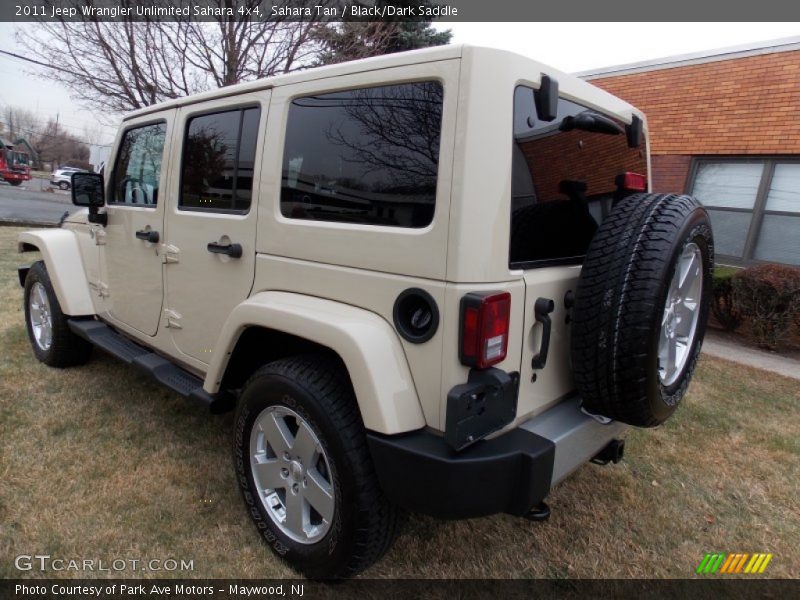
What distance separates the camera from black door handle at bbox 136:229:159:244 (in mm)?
2946

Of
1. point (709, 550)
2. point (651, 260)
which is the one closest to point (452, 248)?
point (651, 260)

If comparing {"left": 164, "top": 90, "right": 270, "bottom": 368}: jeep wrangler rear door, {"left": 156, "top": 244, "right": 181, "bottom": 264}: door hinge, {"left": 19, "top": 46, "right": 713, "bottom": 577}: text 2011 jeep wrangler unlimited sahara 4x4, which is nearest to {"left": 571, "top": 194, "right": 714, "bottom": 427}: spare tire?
{"left": 19, "top": 46, "right": 713, "bottom": 577}: text 2011 jeep wrangler unlimited sahara 4x4

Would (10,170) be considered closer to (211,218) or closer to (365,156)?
(211,218)

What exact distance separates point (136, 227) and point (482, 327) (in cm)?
250

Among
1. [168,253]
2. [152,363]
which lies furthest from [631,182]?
[152,363]

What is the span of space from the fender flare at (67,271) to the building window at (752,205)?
835 cm

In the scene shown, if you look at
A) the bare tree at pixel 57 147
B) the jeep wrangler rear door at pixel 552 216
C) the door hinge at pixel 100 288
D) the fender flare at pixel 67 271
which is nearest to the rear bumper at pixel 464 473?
the jeep wrangler rear door at pixel 552 216

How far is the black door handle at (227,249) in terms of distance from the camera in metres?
2.40

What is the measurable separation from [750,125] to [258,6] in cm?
787

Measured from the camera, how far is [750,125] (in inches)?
288

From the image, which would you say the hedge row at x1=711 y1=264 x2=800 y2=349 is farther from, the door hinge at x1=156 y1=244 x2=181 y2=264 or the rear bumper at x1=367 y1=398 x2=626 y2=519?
the door hinge at x1=156 y1=244 x2=181 y2=264

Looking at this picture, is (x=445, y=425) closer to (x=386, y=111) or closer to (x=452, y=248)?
(x=452, y=248)
